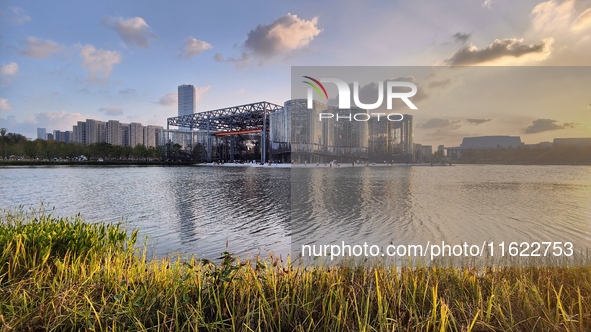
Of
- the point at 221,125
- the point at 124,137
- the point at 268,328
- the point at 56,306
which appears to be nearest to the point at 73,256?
the point at 56,306

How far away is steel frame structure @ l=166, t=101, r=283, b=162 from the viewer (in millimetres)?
60781

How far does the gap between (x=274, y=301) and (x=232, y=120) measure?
68.8 meters

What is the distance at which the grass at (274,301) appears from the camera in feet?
7.68

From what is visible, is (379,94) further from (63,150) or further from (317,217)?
(63,150)

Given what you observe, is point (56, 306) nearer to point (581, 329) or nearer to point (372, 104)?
point (581, 329)

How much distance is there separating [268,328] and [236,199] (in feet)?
37.3

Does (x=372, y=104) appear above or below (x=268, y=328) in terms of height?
above

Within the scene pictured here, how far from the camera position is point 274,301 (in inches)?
105

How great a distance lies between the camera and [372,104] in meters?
5.19

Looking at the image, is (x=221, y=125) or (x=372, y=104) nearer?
(x=372, y=104)

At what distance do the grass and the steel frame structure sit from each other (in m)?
55.6

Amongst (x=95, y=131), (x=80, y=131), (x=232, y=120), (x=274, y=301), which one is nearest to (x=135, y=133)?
(x=95, y=131)

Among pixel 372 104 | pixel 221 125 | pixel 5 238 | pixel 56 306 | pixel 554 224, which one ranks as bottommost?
pixel 554 224

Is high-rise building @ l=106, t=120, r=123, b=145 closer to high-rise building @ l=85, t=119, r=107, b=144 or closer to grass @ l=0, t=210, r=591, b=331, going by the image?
high-rise building @ l=85, t=119, r=107, b=144
